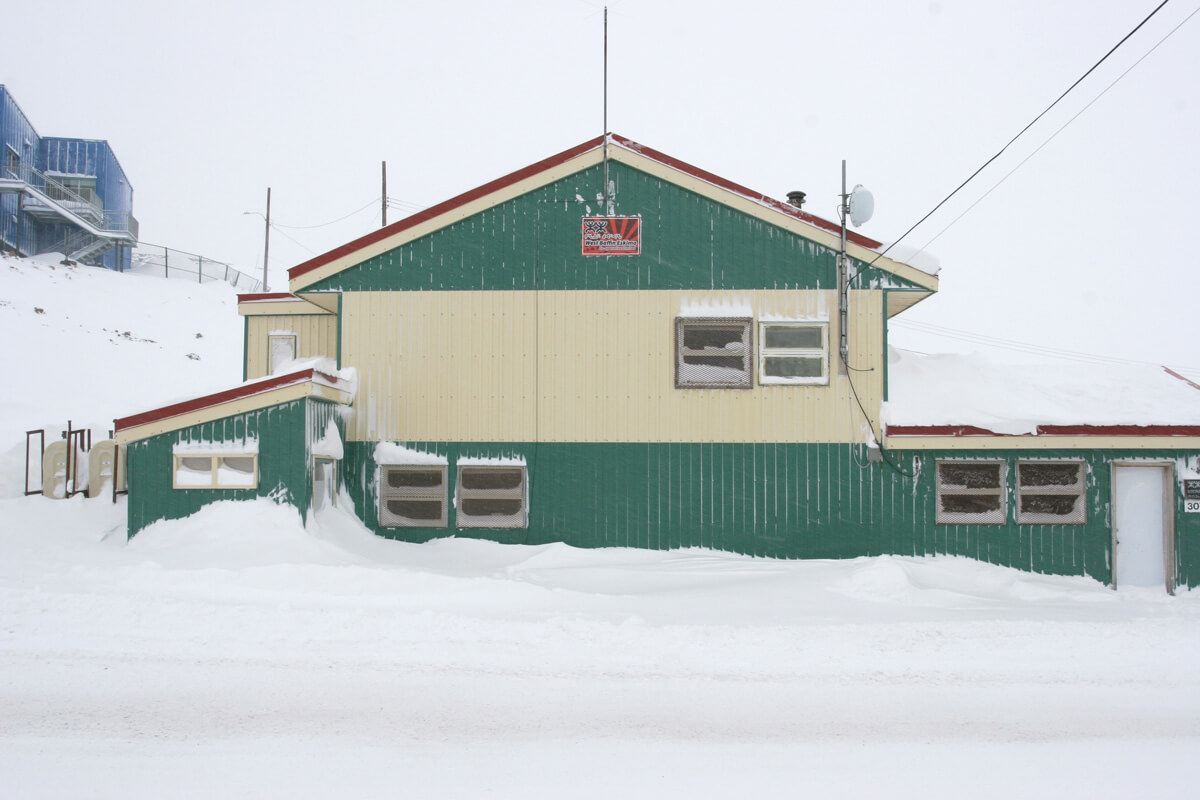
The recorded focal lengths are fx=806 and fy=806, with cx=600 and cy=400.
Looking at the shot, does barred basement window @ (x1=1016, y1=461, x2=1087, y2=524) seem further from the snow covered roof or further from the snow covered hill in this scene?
the snow covered hill

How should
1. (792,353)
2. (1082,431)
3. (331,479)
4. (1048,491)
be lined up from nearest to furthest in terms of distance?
(1082,431) < (1048,491) < (331,479) < (792,353)

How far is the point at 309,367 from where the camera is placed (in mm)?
12859

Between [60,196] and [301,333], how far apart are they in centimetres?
4001

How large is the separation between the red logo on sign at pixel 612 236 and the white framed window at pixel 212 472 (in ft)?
21.4

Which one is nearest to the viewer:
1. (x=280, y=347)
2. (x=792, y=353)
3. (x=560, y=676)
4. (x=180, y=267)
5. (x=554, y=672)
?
(x=560, y=676)

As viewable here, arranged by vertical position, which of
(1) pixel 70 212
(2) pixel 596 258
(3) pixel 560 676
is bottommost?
(3) pixel 560 676

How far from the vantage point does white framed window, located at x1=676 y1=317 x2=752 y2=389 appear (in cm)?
1387

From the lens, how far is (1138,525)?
1338cm

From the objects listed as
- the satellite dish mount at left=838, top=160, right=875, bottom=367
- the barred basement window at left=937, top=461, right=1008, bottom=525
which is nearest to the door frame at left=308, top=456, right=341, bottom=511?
the satellite dish mount at left=838, top=160, right=875, bottom=367

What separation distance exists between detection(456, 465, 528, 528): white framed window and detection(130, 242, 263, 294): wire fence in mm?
44939

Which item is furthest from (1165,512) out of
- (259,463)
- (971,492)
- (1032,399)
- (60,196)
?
(60,196)

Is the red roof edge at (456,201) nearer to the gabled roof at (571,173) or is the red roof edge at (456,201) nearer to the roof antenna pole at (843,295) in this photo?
the gabled roof at (571,173)

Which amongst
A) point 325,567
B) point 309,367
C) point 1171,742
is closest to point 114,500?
point 309,367

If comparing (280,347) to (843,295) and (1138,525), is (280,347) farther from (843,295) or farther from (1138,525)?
(1138,525)
